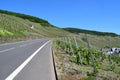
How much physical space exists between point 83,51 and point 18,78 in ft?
40.4

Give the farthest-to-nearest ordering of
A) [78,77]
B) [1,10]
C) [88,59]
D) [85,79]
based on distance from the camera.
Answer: [1,10]
[88,59]
[78,77]
[85,79]

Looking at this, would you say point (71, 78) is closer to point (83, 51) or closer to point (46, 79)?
point (46, 79)

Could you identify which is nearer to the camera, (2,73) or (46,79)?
(46,79)

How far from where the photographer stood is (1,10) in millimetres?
191125

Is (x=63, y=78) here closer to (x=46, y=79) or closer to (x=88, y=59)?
(x=46, y=79)

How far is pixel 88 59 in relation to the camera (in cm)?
2056

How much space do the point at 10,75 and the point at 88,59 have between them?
961 cm

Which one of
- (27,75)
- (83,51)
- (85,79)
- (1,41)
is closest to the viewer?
(85,79)

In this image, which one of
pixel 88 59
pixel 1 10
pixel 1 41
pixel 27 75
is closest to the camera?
pixel 27 75

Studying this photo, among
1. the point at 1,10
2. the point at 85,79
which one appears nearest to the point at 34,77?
the point at 85,79

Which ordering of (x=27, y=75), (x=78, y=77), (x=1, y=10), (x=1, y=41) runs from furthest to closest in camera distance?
(x=1, y=10) → (x=1, y=41) → (x=27, y=75) → (x=78, y=77)

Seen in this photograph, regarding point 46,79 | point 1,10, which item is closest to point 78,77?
point 46,79

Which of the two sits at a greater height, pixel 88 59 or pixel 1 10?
pixel 1 10

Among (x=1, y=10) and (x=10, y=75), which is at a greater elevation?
(x=1, y=10)
